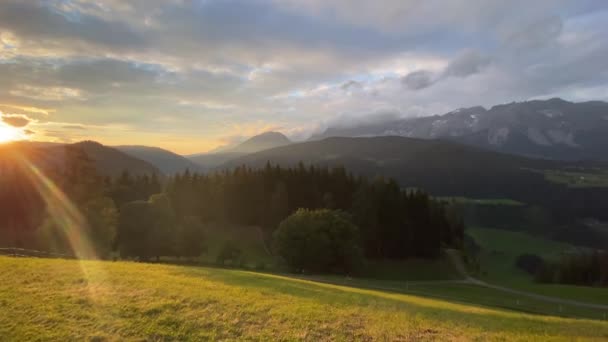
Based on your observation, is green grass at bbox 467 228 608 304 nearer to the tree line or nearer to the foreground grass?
the tree line

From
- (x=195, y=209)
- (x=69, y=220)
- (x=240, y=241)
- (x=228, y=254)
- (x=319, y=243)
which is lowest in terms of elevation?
(x=240, y=241)

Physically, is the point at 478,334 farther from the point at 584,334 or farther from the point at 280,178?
the point at 280,178

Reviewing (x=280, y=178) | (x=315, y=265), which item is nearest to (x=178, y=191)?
(x=280, y=178)

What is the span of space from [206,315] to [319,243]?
48101 millimetres

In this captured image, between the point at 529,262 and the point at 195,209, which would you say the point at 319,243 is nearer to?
the point at 195,209

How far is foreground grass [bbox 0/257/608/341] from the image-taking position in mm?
15164

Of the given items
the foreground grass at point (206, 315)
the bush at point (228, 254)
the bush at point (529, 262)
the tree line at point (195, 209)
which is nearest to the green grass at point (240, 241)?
the tree line at point (195, 209)

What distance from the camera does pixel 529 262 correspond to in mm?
→ 132500

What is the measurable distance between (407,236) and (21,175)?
286ft

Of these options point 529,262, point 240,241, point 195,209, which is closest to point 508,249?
point 529,262

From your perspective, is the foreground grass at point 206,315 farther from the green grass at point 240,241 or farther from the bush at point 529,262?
the bush at point 529,262

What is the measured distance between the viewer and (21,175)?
251 ft

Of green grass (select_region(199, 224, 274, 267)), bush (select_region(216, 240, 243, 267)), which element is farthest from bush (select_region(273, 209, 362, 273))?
green grass (select_region(199, 224, 274, 267))

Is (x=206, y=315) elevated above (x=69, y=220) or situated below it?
above
